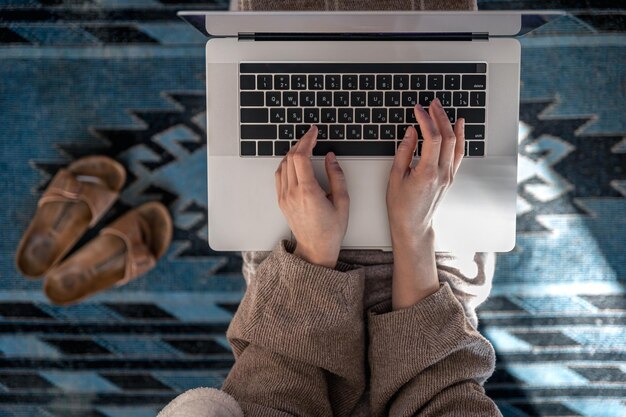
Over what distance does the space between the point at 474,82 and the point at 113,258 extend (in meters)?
0.87

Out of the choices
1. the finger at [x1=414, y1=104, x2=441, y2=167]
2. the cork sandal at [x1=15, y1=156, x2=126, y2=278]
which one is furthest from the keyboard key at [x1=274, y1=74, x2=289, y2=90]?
the cork sandal at [x1=15, y1=156, x2=126, y2=278]

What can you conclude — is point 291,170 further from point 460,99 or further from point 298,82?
point 460,99

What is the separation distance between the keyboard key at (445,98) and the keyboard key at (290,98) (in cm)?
22

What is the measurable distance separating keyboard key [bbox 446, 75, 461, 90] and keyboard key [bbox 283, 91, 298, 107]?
239 millimetres

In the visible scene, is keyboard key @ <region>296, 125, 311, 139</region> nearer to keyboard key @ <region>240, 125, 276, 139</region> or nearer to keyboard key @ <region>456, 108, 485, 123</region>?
keyboard key @ <region>240, 125, 276, 139</region>

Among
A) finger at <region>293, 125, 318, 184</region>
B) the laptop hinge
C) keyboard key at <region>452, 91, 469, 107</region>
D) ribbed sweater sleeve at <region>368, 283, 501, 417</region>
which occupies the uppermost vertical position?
the laptop hinge

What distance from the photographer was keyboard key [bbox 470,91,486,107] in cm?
85

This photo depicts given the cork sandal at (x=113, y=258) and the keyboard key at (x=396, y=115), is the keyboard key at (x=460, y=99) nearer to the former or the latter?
the keyboard key at (x=396, y=115)

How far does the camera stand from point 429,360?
2.72ft

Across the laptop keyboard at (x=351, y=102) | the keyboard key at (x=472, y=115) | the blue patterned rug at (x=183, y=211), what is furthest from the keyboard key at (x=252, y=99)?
the blue patterned rug at (x=183, y=211)

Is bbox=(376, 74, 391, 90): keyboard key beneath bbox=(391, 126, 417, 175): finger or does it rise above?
above

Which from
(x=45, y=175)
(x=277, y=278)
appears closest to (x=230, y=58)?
(x=277, y=278)

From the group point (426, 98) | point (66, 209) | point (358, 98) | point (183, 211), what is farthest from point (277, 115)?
point (66, 209)

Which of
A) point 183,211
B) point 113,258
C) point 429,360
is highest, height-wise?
point 183,211
